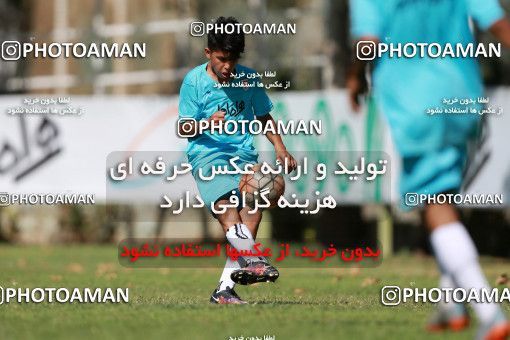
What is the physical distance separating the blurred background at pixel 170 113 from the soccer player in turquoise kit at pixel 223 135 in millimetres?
6136

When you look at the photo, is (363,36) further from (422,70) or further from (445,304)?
(445,304)

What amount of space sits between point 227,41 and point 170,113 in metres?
9.59

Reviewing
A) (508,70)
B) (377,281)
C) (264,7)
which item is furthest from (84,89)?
(377,281)

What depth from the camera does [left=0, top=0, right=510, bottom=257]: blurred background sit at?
15.8 metres

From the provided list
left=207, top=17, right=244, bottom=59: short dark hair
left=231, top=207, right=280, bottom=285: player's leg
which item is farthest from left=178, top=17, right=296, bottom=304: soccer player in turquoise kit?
left=231, top=207, right=280, bottom=285: player's leg

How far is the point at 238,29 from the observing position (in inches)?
302

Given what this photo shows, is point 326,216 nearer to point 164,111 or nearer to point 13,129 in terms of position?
point 164,111

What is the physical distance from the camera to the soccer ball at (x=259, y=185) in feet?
25.6

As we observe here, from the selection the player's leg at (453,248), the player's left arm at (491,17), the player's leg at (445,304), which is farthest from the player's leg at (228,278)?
the player's left arm at (491,17)

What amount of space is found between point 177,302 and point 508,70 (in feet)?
33.9

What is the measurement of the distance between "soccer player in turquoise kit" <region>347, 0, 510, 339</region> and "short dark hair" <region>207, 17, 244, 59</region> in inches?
68.7

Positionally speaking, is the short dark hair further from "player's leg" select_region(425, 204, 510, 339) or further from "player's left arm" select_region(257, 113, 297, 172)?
"player's leg" select_region(425, 204, 510, 339)

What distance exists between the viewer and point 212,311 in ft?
23.5

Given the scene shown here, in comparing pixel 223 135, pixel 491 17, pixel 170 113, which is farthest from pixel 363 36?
pixel 170 113
